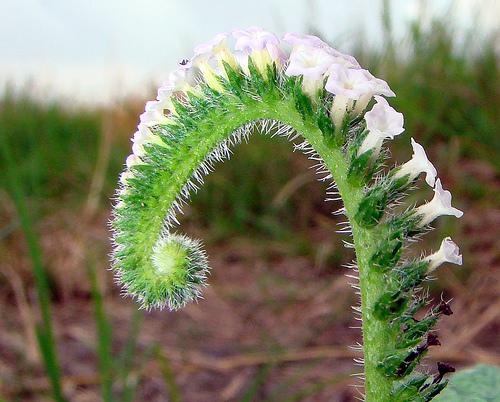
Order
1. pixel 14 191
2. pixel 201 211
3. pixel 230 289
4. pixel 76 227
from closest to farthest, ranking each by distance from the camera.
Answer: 1. pixel 14 191
2. pixel 230 289
3. pixel 201 211
4. pixel 76 227

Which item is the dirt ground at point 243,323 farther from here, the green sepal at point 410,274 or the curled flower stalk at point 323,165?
the green sepal at point 410,274

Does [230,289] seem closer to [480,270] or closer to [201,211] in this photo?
[201,211]

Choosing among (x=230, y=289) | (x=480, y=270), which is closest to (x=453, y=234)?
(x=480, y=270)

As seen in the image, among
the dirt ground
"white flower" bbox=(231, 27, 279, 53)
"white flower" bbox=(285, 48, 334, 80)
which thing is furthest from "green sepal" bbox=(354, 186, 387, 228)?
the dirt ground

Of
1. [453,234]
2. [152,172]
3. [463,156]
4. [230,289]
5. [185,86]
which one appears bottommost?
[152,172]

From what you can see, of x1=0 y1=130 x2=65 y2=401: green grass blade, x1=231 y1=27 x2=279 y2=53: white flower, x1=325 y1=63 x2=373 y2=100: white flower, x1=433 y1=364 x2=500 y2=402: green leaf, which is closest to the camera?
x1=325 y1=63 x2=373 y2=100: white flower

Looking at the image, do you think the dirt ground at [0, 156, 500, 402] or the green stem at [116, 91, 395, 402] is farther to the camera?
the dirt ground at [0, 156, 500, 402]

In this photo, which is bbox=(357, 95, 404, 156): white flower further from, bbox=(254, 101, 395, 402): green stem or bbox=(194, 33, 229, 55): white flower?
bbox=(194, 33, 229, 55): white flower
